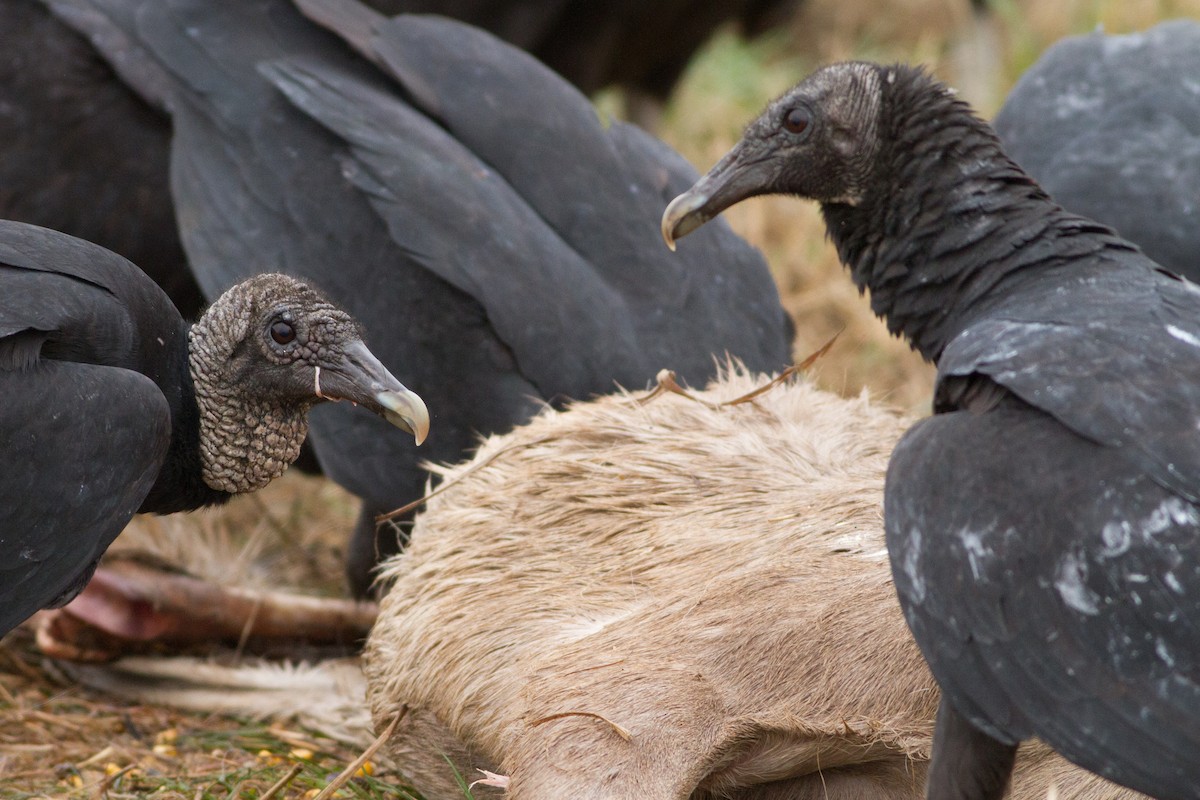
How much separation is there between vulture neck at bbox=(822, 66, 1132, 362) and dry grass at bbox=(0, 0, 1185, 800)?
967mm

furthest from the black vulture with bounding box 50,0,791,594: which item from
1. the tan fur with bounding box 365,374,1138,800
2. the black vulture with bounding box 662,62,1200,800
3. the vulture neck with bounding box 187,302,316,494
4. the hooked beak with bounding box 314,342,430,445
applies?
the black vulture with bounding box 662,62,1200,800

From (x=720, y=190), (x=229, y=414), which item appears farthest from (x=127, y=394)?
(x=720, y=190)

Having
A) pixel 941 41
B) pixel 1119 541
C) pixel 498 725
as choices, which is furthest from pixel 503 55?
pixel 941 41

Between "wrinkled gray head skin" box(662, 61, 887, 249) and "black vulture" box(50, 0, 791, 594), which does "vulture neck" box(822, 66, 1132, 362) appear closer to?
"wrinkled gray head skin" box(662, 61, 887, 249)

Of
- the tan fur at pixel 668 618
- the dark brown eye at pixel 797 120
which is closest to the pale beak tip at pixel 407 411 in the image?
the tan fur at pixel 668 618

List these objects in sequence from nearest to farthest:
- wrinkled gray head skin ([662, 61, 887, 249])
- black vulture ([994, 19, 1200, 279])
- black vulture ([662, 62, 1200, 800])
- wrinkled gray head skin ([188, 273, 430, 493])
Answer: black vulture ([662, 62, 1200, 800]), wrinkled gray head skin ([662, 61, 887, 249]), wrinkled gray head skin ([188, 273, 430, 493]), black vulture ([994, 19, 1200, 279])

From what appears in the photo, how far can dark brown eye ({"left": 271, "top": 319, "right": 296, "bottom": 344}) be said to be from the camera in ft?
9.42

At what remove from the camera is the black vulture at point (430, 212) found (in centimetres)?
381

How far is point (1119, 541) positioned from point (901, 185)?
0.87m

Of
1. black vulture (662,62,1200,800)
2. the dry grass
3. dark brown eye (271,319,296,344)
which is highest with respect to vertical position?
black vulture (662,62,1200,800)

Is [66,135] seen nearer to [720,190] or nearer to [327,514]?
[327,514]

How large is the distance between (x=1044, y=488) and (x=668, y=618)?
0.84 meters

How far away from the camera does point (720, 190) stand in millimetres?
2906

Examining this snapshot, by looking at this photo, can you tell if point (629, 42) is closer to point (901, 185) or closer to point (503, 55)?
point (503, 55)
